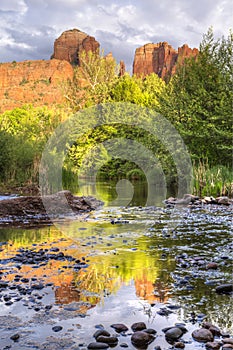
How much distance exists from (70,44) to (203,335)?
201104 millimetres

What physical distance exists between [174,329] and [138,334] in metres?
0.41

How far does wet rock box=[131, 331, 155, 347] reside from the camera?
4.28 meters

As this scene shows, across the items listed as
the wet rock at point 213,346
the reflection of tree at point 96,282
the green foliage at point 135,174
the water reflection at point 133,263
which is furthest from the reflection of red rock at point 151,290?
the green foliage at point 135,174

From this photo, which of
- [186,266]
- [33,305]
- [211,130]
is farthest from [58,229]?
[211,130]

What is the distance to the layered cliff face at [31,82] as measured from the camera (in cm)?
14688

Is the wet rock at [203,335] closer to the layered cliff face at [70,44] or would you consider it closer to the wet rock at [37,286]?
the wet rock at [37,286]

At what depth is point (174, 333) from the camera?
444 centimetres

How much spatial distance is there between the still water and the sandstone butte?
133 m

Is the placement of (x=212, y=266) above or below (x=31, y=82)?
below

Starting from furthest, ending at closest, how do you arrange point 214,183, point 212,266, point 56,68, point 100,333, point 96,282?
point 56,68 → point 214,183 → point 212,266 → point 96,282 → point 100,333

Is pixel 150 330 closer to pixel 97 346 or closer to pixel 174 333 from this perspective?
pixel 174 333

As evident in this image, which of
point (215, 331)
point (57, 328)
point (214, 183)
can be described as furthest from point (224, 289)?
point (214, 183)

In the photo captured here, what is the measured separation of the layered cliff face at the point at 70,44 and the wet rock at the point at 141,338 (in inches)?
7610

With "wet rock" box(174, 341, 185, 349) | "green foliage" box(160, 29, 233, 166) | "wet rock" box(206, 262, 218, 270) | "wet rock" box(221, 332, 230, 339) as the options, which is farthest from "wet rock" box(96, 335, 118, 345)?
"green foliage" box(160, 29, 233, 166)
